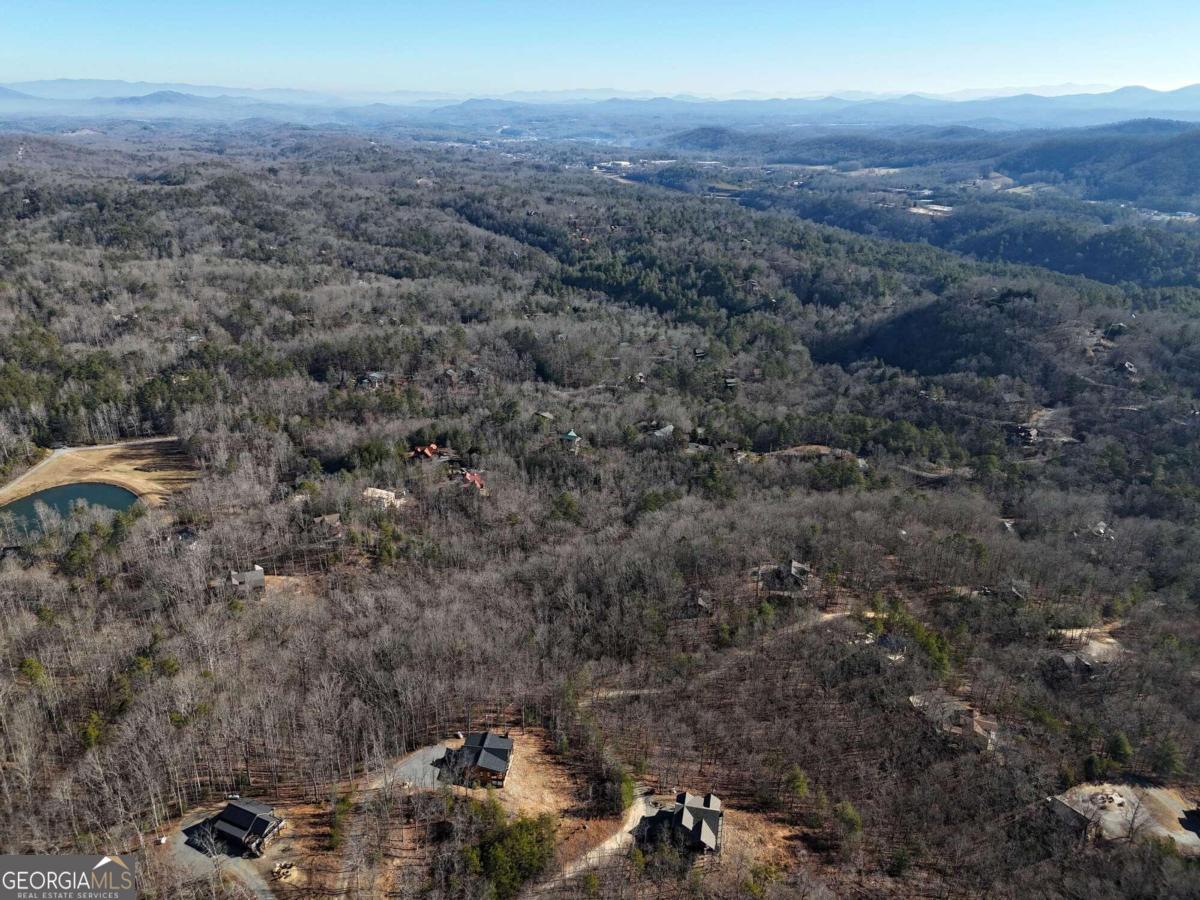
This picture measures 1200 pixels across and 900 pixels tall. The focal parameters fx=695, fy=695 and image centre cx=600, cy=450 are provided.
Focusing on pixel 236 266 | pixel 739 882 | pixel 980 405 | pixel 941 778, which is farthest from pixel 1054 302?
pixel 236 266

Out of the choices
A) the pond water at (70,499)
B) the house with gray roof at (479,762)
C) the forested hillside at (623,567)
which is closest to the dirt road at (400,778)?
the forested hillside at (623,567)

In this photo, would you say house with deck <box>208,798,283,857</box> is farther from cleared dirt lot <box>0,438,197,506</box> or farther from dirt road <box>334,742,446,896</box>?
cleared dirt lot <box>0,438,197,506</box>

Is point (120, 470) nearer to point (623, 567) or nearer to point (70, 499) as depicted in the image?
point (70, 499)

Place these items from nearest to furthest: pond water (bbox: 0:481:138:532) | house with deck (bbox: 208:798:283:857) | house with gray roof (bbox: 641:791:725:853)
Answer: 1. house with deck (bbox: 208:798:283:857)
2. house with gray roof (bbox: 641:791:725:853)
3. pond water (bbox: 0:481:138:532)

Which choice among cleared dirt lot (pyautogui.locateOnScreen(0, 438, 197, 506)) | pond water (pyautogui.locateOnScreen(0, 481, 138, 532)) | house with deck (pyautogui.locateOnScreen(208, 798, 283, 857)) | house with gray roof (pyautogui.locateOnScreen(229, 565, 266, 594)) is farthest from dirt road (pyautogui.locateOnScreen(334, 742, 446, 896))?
pond water (pyautogui.locateOnScreen(0, 481, 138, 532))

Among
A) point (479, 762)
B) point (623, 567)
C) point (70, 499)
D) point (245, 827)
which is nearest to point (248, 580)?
point (245, 827)

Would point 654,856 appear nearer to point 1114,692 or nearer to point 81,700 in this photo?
point 1114,692
